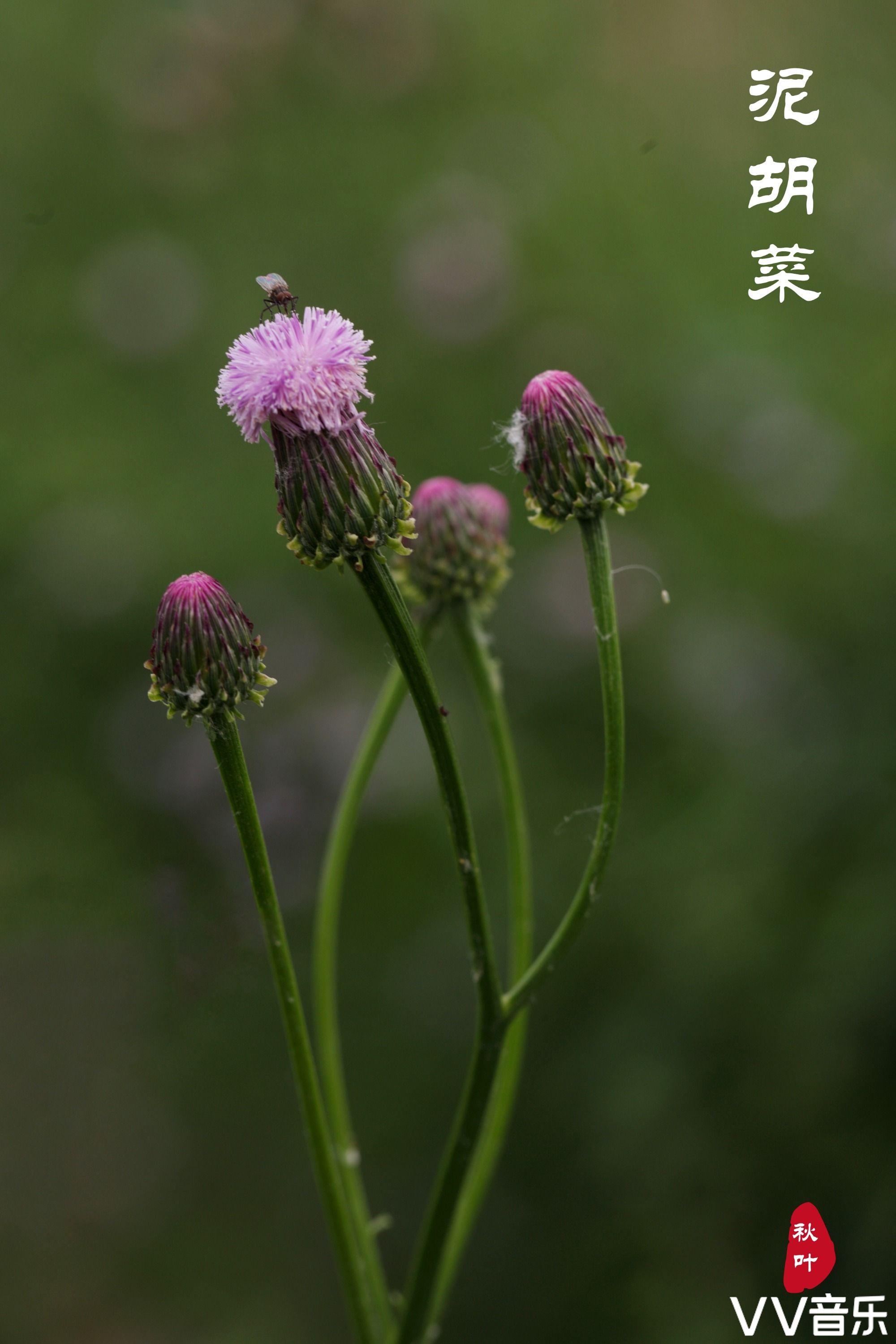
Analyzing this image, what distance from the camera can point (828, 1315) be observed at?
2119mm

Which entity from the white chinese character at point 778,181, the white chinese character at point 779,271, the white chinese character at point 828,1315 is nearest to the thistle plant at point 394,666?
the white chinese character at point 828,1315

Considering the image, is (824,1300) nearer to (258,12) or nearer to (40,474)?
(40,474)

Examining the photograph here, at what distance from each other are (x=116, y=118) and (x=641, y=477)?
90.0 inches

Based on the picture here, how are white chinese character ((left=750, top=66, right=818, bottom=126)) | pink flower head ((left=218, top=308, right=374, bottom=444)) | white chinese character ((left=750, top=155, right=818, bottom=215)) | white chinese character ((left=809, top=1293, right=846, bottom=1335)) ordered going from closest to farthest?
pink flower head ((left=218, top=308, right=374, bottom=444))
white chinese character ((left=809, top=1293, right=846, bottom=1335))
white chinese character ((left=750, top=155, right=818, bottom=215))
white chinese character ((left=750, top=66, right=818, bottom=126))

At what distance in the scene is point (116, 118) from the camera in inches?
161

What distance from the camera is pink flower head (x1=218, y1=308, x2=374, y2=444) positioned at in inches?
47.9

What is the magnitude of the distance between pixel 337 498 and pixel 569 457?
0.32 metres

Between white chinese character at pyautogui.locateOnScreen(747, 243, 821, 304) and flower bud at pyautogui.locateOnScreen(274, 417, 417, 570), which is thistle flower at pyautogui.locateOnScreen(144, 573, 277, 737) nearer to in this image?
flower bud at pyautogui.locateOnScreen(274, 417, 417, 570)

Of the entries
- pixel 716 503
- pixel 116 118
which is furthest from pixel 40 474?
pixel 716 503

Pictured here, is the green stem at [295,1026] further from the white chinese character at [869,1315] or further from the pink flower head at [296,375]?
the white chinese character at [869,1315]

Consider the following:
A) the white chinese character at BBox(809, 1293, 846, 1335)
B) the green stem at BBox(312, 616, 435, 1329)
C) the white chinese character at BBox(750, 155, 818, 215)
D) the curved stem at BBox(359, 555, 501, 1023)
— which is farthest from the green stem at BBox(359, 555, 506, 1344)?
the white chinese character at BBox(750, 155, 818, 215)

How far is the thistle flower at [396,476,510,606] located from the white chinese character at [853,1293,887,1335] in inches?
58.4

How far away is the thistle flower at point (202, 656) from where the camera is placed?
1281 millimetres

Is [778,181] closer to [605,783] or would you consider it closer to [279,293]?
[279,293]
